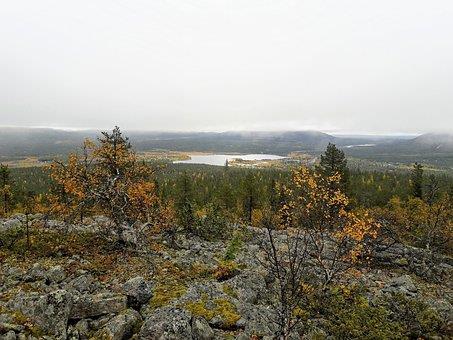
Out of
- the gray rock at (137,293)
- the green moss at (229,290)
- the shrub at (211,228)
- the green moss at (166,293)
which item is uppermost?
the gray rock at (137,293)

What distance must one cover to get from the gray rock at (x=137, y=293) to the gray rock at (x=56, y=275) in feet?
17.1

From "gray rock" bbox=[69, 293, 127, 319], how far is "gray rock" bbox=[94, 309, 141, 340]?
674 millimetres

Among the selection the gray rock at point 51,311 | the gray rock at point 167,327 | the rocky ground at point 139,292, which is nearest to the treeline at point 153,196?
the rocky ground at point 139,292

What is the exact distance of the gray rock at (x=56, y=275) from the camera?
1778 centimetres

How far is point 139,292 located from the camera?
1498 centimetres

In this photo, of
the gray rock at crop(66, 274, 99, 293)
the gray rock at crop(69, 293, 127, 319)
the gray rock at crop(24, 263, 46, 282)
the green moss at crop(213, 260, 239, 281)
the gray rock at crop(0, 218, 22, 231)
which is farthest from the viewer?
the gray rock at crop(0, 218, 22, 231)

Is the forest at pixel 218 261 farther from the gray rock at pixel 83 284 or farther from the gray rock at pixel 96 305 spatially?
the gray rock at pixel 83 284

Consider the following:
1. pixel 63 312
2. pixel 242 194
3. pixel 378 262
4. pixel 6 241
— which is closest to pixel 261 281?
pixel 63 312

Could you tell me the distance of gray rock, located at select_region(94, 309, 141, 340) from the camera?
11734 mm

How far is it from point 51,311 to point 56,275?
721 cm

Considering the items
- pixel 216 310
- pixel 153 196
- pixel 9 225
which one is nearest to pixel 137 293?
pixel 216 310

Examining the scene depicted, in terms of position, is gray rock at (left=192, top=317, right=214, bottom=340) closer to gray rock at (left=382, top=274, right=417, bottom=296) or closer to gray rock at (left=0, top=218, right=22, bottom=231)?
gray rock at (left=382, top=274, right=417, bottom=296)

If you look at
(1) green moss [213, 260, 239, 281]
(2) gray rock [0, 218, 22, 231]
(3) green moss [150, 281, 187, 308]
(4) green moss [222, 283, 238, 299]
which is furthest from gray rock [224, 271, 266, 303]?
(2) gray rock [0, 218, 22, 231]

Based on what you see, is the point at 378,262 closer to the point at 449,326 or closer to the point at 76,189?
the point at 449,326
